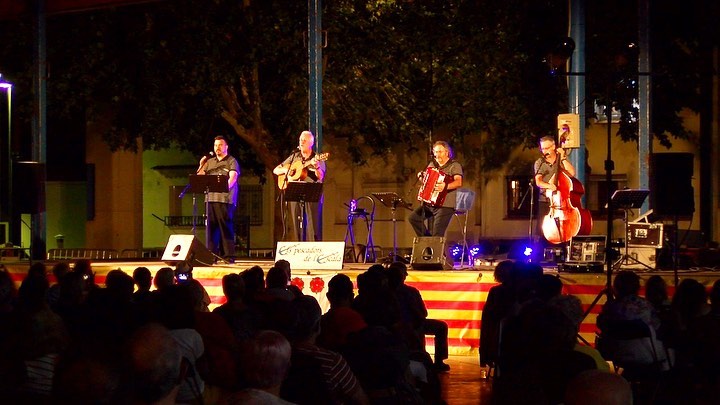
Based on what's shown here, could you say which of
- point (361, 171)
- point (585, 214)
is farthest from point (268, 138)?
point (585, 214)

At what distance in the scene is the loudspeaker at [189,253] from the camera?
582 inches

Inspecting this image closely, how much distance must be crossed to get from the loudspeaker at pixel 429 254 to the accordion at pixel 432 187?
2.26 ft

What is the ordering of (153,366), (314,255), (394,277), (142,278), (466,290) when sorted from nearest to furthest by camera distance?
(153,366), (394,277), (142,278), (466,290), (314,255)

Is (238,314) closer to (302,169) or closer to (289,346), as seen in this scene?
(289,346)

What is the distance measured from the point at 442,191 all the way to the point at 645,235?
2811 mm

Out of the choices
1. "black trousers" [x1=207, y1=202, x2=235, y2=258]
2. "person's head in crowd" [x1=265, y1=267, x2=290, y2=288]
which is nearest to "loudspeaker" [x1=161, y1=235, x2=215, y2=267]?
"black trousers" [x1=207, y1=202, x2=235, y2=258]

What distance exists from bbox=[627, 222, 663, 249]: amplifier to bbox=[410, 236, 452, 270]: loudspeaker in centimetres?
259

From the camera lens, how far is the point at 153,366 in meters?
4.20

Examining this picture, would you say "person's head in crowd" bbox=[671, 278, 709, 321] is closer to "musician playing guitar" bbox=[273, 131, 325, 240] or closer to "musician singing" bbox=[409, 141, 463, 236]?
"musician singing" bbox=[409, 141, 463, 236]

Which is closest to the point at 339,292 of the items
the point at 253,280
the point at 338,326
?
the point at 338,326

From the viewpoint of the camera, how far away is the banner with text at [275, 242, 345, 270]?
1400cm

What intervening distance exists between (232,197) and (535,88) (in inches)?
453

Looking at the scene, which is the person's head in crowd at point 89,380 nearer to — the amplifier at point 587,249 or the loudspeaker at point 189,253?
the amplifier at point 587,249

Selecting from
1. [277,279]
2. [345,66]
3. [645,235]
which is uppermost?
[345,66]
